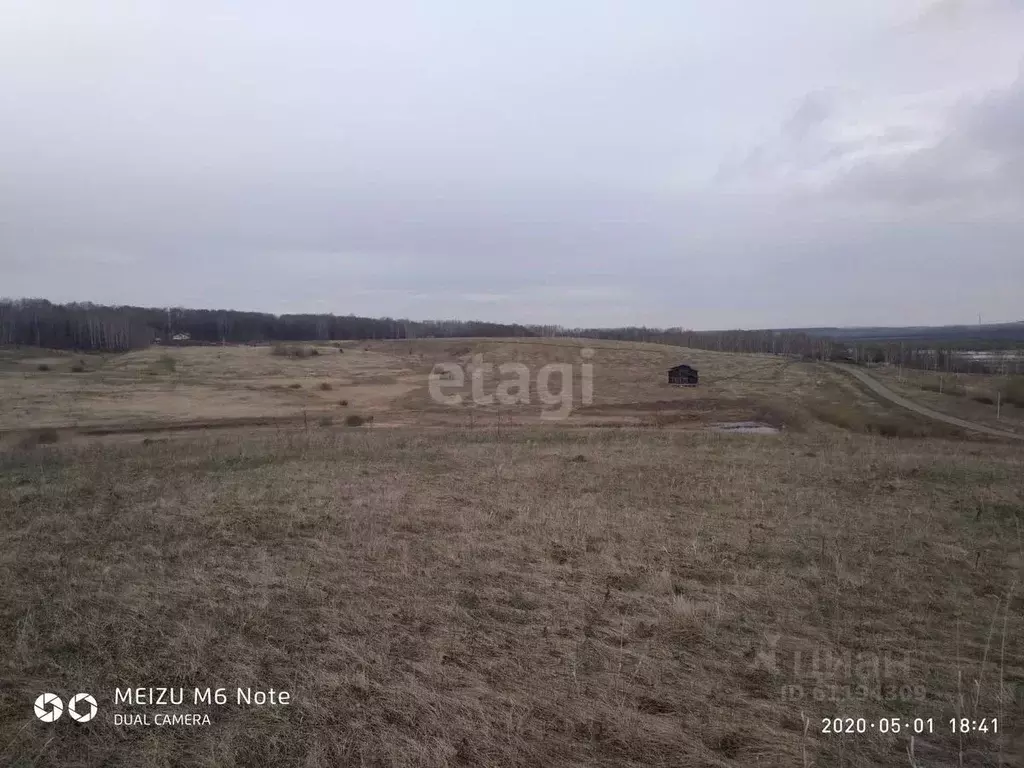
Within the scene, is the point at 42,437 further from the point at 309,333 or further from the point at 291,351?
the point at 309,333

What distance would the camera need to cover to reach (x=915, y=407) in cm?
3681

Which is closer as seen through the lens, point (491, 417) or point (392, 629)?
point (392, 629)

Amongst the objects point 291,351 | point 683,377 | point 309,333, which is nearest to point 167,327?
point 309,333

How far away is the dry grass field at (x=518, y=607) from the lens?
12.2 ft

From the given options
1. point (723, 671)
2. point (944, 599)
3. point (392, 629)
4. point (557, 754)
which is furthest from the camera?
point (944, 599)

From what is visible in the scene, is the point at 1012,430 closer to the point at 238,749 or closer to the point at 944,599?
the point at 944,599

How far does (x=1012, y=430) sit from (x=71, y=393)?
172 ft

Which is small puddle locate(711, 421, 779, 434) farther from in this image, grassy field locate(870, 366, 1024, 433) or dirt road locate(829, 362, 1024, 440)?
grassy field locate(870, 366, 1024, 433)

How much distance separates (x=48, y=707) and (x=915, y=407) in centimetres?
4219

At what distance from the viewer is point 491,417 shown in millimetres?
35312

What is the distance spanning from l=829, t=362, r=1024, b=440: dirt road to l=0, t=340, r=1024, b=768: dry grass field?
57.2 ft

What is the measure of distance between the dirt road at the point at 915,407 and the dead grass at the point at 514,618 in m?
21.7

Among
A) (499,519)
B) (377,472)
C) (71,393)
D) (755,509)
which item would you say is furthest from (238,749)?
(71,393)

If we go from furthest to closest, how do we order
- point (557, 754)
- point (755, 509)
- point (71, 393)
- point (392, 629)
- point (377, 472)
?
point (71, 393)
point (377, 472)
point (755, 509)
point (392, 629)
point (557, 754)
